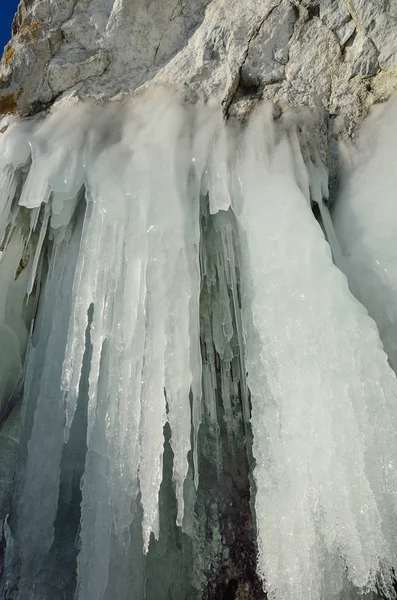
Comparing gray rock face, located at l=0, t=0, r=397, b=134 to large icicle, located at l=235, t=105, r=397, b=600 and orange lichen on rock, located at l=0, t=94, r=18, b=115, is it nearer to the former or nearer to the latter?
orange lichen on rock, located at l=0, t=94, r=18, b=115

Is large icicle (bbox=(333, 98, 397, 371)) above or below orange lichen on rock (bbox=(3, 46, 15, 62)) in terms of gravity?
below

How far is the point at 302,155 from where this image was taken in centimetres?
284

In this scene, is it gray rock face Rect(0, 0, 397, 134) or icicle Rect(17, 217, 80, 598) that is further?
gray rock face Rect(0, 0, 397, 134)

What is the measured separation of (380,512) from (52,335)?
194cm

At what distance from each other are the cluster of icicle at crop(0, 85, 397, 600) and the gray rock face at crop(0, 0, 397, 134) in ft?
0.72

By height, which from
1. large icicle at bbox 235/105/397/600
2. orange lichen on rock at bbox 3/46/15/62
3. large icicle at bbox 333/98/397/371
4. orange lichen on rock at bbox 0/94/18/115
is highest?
orange lichen on rock at bbox 3/46/15/62

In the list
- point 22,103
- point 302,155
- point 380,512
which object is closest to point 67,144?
point 22,103

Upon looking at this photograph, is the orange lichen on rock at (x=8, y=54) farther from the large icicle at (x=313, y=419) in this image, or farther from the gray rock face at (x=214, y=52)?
the large icicle at (x=313, y=419)

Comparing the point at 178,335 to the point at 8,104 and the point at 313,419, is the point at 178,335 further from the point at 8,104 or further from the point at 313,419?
the point at 8,104

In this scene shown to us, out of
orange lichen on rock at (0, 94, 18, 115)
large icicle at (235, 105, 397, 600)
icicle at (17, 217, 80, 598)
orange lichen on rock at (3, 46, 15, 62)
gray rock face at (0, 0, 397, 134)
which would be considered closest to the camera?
large icicle at (235, 105, 397, 600)

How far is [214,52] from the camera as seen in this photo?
10.2ft

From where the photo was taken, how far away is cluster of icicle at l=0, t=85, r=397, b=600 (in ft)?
6.26

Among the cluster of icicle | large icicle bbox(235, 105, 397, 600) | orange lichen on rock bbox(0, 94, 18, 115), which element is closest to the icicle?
the cluster of icicle

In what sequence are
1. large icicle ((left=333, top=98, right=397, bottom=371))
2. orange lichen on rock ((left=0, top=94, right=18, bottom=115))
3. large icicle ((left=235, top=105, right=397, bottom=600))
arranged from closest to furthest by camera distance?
large icicle ((left=235, top=105, right=397, bottom=600)) → large icicle ((left=333, top=98, right=397, bottom=371)) → orange lichen on rock ((left=0, top=94, right=18, bottom=115))
